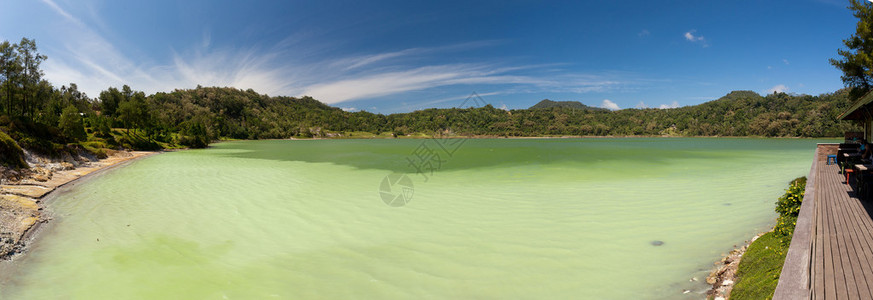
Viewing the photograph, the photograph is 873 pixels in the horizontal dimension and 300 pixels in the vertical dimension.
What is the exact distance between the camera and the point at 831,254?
4.11 metres

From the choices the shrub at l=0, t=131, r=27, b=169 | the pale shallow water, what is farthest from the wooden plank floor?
the shrub at l=0, t=131, r=27, b=169

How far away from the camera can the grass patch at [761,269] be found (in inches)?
154

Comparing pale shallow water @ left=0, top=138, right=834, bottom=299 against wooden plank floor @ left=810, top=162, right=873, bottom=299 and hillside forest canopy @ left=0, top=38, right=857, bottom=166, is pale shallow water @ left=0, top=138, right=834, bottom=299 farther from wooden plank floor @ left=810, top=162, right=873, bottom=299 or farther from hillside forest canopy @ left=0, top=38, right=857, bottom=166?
hillside forest canopy @ left=0, top=38, right=857, bottom=166

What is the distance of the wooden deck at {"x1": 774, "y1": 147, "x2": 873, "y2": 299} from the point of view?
3.10 m

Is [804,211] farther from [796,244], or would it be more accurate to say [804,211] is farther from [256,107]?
[256,107]

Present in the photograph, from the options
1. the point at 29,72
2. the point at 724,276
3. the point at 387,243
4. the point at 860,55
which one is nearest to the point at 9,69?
the point at 29,72

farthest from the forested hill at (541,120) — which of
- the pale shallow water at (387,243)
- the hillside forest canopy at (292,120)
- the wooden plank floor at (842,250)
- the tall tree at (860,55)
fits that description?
the wooden plank floor at (842,250)

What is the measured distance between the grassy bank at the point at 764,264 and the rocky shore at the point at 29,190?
40.6 feet

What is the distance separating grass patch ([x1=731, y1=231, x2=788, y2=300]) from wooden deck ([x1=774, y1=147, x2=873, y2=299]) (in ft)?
1.28

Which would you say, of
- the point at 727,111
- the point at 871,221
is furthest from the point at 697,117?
the point at 871,221

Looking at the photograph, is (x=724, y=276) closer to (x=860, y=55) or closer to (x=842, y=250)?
(x=842, y=250)

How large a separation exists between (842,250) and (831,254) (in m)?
0.33

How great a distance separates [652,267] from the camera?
6059 millimetres

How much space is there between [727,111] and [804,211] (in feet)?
689
